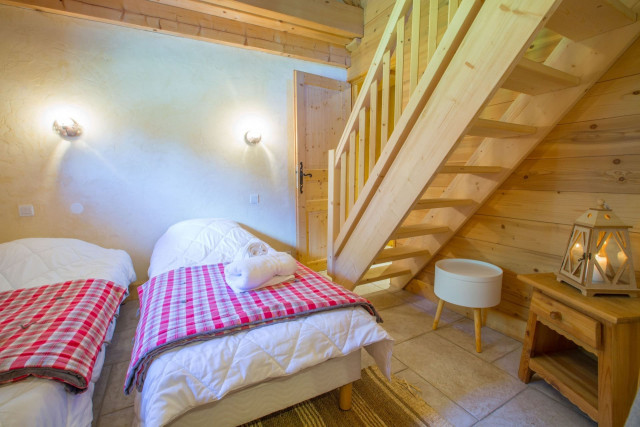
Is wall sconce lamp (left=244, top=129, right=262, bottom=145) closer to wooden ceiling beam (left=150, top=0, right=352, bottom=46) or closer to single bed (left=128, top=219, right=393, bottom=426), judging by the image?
wooden ceiling beam (left=150, top=0, right=352, bottom=46)

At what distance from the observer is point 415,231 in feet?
6.45

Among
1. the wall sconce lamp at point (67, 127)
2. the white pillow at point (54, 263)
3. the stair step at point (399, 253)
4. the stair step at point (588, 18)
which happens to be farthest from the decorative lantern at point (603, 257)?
the wall sconce lamp at point (67, 127)

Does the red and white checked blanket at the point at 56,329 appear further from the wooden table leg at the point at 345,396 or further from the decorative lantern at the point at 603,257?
the decorative lantern at the point at 603,257

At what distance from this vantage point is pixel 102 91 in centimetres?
243

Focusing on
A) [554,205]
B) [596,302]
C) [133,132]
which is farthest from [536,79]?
[133,132]

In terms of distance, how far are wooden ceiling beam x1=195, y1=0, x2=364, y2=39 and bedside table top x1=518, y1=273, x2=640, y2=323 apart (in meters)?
2.85

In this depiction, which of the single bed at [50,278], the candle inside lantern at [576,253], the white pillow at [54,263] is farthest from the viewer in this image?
the white pillow at [54,263]

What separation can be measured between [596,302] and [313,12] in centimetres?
308

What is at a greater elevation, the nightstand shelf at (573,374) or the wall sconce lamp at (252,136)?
the wall sconce lamp at (252,136)

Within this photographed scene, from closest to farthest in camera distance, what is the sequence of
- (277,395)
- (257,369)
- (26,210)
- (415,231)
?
(257,369) < (277,395) < (415,231) < (26,210)

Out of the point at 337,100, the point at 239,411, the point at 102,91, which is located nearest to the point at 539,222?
the point at 239,411

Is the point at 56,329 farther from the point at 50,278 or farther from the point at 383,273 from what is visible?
the point at 383,273

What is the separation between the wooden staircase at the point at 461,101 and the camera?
1.17m

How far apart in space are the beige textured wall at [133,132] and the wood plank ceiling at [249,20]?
0.34 ft
